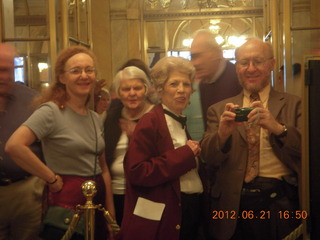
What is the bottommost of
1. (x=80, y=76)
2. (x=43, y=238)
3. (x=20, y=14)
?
(x=43, y=238)

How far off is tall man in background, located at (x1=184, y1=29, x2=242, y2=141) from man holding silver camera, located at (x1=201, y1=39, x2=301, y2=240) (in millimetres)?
270

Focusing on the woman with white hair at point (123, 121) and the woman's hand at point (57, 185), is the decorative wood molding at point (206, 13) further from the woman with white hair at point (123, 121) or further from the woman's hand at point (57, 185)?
the woman's hand at point (57, 185)

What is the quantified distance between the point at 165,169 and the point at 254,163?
1.57ft

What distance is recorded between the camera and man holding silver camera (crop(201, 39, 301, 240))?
231 centimetres

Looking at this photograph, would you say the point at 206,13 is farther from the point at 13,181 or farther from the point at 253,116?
the point at 253,116

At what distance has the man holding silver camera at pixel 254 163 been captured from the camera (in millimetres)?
2309

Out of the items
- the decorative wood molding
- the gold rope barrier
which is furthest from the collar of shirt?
the decorative wood molding

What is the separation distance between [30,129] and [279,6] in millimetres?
3003


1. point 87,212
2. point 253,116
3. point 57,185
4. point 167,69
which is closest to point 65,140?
point 57,185

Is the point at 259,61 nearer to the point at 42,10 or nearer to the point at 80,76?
the point at 80,76

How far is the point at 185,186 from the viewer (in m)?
2.29

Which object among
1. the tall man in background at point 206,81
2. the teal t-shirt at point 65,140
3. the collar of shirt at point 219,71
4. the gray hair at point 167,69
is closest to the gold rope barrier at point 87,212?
the teal t-shirt at point 65,140

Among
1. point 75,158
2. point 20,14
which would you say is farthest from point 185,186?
point 20,14

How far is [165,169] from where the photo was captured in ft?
7.15
